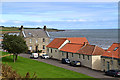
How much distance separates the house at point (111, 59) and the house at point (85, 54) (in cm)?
212

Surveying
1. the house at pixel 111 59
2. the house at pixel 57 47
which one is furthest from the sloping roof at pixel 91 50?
the house at pixel 57 47

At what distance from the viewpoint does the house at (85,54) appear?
41.2m

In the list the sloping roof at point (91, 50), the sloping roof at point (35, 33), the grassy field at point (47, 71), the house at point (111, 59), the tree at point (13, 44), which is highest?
the sloping roof at point (35, 33)

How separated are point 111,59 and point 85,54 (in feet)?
23.9

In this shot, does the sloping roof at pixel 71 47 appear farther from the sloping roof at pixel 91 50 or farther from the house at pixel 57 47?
the sloping roof at pixel 91 50

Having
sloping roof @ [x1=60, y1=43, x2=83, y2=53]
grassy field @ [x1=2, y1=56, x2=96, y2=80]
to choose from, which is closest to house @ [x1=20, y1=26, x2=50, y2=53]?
sloping roof @ [x1=60, y1=43, x2=83, y2=53]

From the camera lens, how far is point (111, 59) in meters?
37.1

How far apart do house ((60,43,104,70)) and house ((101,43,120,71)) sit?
2.12 m

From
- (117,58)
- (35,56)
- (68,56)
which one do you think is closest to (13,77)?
(117,58)

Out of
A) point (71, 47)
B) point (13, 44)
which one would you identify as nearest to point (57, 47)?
point (71, 47)

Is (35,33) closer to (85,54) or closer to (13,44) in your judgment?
(13,44)

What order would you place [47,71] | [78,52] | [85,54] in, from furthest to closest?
[78,52], [85,54], [47,71]

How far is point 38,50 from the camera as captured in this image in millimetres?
69062

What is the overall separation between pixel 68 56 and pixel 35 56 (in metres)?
9.84
